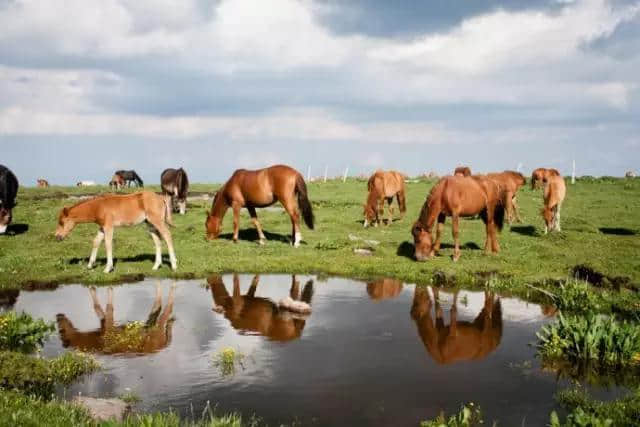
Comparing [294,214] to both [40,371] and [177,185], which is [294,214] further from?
[40,371]

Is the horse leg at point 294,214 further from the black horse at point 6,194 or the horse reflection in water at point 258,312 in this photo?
the black horse at point 6,194

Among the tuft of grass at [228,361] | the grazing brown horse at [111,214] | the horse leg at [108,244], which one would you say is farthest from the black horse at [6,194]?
the tuft of grass at [228,361]

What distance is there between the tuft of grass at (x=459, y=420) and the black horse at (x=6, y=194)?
882 inches

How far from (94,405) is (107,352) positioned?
2672 millimetres

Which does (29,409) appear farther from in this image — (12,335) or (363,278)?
(363,278)

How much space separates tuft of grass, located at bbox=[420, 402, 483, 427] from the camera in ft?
22.1

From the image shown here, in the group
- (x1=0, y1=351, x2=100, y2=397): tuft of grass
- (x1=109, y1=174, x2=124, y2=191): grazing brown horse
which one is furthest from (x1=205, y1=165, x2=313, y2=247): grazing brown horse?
(x1=109, y1=174, x2=124, y2=191): grazing brown horse

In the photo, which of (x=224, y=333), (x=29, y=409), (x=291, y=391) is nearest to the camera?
(x=29, y=409)

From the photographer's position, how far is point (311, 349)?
9992 mm

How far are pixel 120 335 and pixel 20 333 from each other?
177 cm

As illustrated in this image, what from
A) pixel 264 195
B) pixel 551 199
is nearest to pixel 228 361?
pixel 264 195

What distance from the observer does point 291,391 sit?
8.02 metres

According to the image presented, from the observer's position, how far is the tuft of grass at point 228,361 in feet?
28.8

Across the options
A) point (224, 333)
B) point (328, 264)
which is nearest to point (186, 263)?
point (328, 264)
